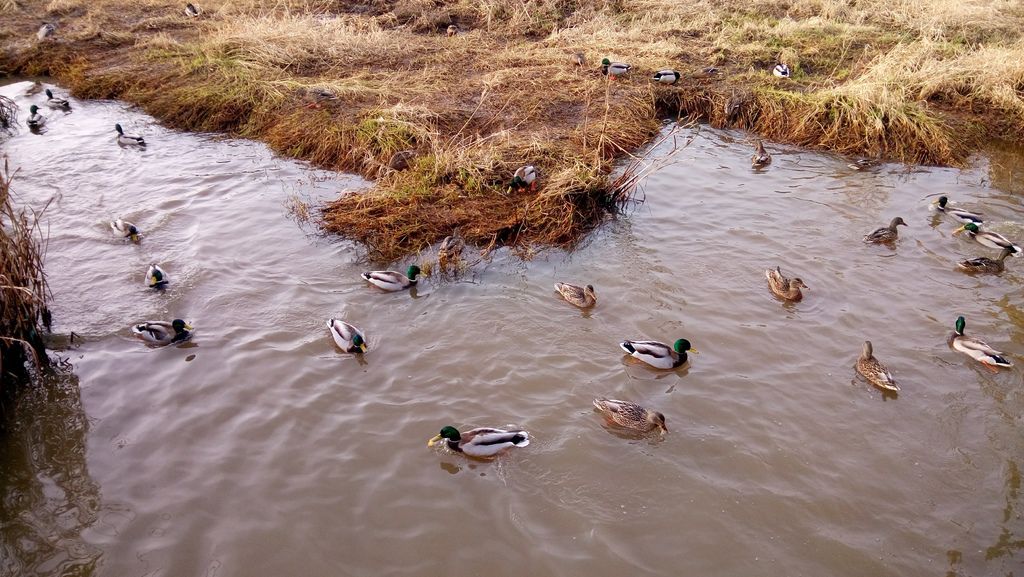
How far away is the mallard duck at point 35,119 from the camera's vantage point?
46.4ft

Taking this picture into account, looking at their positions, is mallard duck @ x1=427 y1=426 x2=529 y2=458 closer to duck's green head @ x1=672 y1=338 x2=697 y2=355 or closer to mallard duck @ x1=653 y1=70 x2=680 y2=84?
duck's green head @ x1=672 y1=338 x2=697 y2=355

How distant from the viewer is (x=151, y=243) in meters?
9.77

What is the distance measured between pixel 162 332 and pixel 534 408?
4.47m

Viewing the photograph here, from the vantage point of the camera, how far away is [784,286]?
27.3ft

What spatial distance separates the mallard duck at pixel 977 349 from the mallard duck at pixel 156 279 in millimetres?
9924

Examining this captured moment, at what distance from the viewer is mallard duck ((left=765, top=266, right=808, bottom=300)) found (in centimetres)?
824

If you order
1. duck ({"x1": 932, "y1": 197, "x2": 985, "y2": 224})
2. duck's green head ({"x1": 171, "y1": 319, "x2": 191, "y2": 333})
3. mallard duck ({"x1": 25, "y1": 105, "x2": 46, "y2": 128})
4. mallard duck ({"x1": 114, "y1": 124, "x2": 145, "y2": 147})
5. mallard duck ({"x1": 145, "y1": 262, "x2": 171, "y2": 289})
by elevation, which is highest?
mallard duck ({"x1": 25, "y1": 105, "x2": 46, "y2": 128})

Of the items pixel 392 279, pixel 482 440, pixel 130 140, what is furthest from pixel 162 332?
pixel 130 140

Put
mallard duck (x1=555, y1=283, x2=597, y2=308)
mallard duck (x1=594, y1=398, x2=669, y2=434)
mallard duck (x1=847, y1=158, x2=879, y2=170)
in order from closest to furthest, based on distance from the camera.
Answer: mallard duck (x1=594, y1=398, x2=669, y2=434), mallard duck (x1=555, y1=283, x2=597, y2=308), mallard duck (x1=847, y1=158, x2=879, y2=170)

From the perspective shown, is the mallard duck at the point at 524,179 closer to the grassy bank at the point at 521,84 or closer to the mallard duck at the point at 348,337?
the grassy bank at the point at 521,84

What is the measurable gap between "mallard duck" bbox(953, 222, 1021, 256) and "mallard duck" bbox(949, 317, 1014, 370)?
2.71 m

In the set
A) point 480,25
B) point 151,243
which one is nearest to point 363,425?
point 151,243

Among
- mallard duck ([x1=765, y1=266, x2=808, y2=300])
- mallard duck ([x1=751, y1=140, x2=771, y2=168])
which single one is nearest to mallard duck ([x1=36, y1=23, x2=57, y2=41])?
mallard duck ([x1=751, y1=140, x2=771, y2=168])

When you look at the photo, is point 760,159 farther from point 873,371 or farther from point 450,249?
point 450,249
